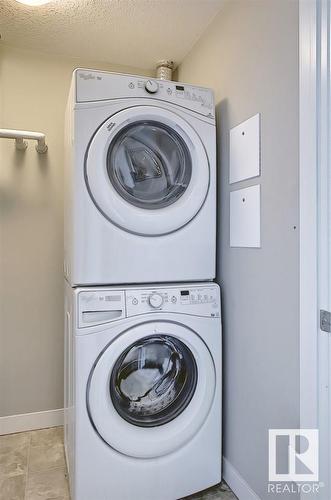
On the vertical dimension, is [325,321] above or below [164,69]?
below

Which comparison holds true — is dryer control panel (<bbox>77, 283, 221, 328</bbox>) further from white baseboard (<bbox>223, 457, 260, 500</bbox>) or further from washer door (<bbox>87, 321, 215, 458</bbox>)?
white baseboard (<bbox>223, 457, 260, 500</bbox>)

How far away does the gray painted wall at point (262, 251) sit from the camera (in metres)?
1.24

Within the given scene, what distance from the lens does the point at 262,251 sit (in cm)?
142

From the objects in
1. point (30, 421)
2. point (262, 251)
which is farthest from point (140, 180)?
point (30, 421)

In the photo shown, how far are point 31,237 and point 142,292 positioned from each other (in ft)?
3.40

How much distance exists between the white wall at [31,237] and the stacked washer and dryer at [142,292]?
73 centimetres

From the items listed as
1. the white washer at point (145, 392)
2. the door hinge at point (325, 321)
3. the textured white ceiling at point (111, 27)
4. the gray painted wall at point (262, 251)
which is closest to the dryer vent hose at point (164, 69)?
the textured white ceiling at point (111, 27)

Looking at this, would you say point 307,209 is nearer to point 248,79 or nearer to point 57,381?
point 248,79

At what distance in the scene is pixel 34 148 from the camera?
7.06ft

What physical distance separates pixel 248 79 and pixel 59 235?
141cm

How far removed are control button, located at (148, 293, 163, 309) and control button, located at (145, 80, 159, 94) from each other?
0.91 metres

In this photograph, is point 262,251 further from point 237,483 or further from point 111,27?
point 111,27

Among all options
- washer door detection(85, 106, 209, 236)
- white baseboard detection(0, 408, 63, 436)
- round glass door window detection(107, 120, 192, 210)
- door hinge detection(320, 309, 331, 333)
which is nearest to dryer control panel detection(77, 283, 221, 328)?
washer door detection(85, 106, 209, 236)

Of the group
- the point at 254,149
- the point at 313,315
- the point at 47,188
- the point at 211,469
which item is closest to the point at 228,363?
the point at 211,469
